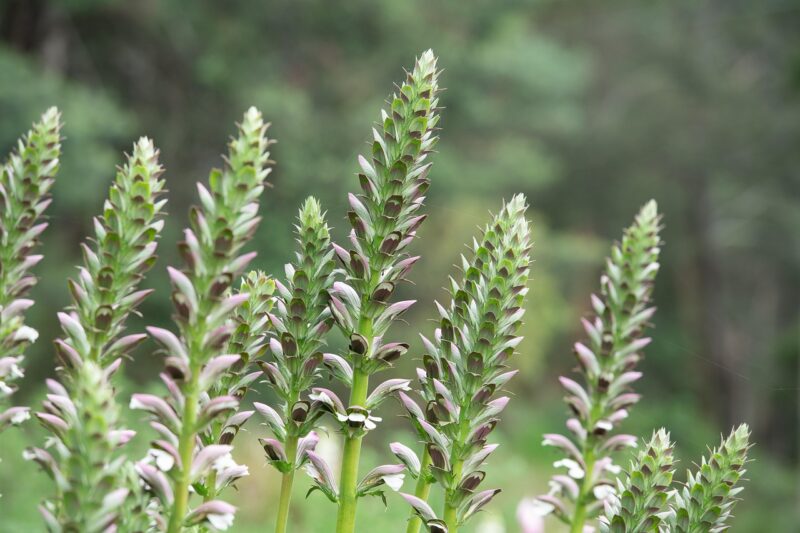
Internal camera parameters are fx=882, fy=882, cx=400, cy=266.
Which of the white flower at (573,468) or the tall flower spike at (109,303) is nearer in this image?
the tall flower spike at (109,303)

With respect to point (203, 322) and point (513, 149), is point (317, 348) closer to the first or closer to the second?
point (203, 322)

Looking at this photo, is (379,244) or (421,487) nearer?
(379,244)

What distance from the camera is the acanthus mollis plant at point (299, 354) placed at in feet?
2.90

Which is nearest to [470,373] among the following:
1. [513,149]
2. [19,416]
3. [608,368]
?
[608,368]

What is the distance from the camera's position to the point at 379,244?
845 mm

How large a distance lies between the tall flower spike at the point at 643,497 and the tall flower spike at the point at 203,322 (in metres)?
0.36

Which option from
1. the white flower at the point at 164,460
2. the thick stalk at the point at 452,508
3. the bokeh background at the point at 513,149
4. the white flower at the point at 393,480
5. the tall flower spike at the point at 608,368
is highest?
the bokeh background at the point at 513,149

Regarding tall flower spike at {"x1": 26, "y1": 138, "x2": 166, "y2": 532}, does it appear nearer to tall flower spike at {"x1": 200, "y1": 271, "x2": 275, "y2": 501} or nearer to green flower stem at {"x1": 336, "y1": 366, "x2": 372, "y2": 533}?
tall flower spike at {"x1": 200, "y1": 271, "x2": 275, "y2": 501}

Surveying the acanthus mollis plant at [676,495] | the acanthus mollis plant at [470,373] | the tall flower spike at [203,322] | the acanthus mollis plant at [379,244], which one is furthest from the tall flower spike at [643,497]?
the tall flower spike at [203,322]

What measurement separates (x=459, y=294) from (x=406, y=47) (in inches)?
541

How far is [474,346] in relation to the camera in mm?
824

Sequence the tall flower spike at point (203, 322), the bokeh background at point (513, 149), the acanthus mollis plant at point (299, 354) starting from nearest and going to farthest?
the tall flower spike at point (203, 322) < the acanthus mollis plant at point (299, 354) < the bokeh background at point (513, 149)

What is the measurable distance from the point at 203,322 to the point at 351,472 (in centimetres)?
28

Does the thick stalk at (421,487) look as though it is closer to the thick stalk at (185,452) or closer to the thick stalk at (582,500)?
the thick stalk at (582,500)
